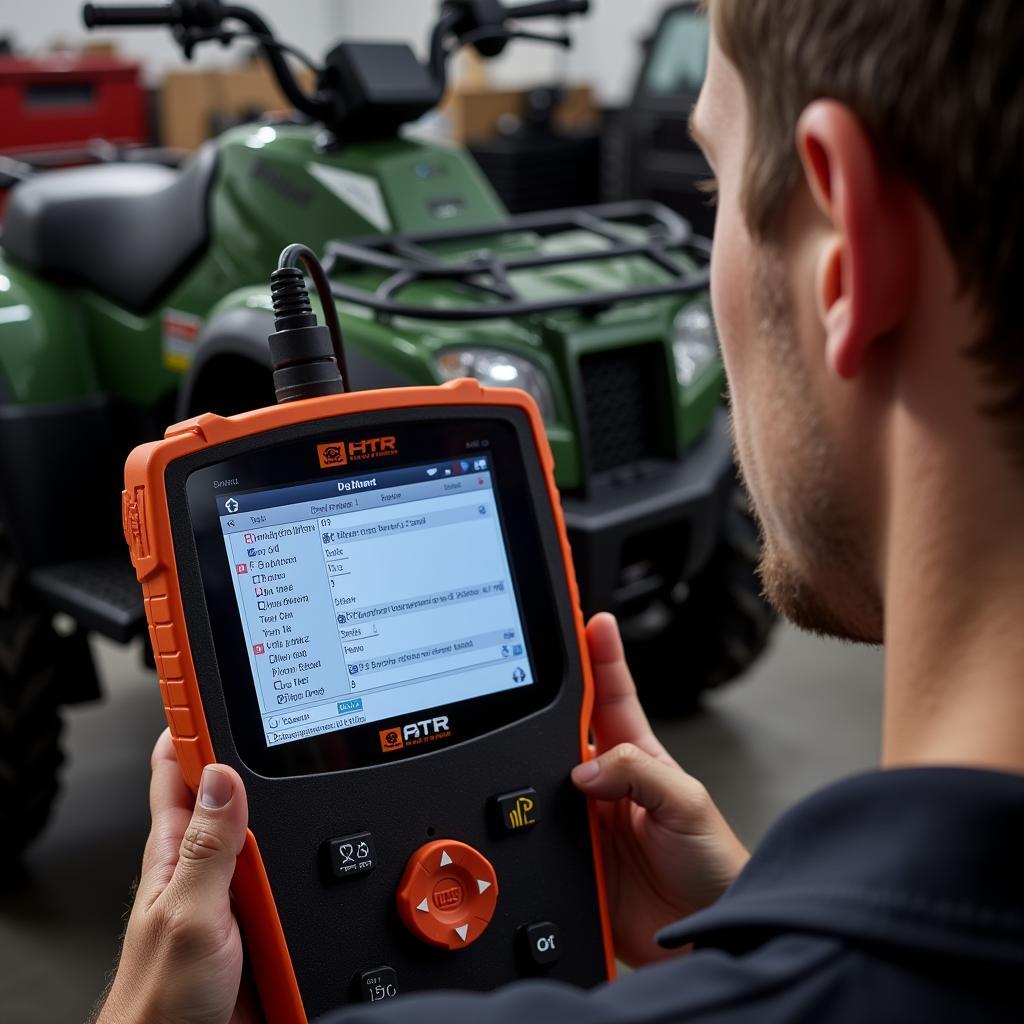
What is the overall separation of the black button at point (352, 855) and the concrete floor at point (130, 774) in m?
0.94

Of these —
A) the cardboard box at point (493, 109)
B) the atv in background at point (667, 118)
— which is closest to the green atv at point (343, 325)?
the atv in background at point (667, 118)

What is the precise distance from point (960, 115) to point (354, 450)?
433mm

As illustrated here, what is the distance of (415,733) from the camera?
80 cm

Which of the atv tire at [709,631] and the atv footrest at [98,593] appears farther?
the atv tire at [709,631]

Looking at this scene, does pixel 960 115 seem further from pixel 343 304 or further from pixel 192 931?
pixel 343 304

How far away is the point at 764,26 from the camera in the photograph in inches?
20.5

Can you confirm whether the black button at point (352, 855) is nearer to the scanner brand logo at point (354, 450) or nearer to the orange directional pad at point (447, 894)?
the orange directional pad at point (447, 894)

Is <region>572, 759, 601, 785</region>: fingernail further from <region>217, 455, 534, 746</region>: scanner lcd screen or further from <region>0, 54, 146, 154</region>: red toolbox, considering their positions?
<region>0, 54, 146, 154</region>: red toolbox

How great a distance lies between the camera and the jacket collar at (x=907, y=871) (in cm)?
41

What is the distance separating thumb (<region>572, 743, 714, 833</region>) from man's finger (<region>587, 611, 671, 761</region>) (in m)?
0.04

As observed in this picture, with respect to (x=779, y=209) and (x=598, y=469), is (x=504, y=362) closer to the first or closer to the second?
(x=598, y=469)

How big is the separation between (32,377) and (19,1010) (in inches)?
31.9

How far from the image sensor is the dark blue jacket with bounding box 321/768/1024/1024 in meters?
0.41

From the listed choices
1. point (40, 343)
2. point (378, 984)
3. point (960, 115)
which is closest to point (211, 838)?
point (378, 984)
